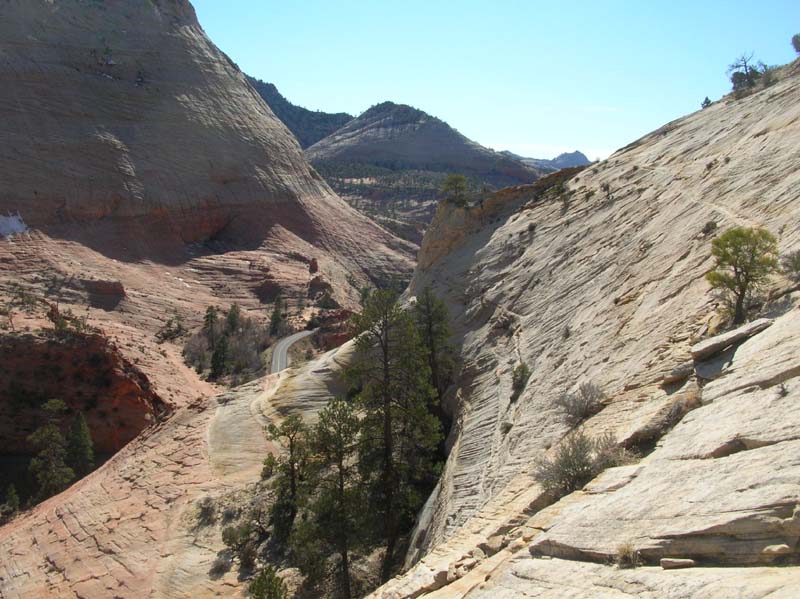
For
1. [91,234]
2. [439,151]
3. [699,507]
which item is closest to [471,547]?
[699,507]

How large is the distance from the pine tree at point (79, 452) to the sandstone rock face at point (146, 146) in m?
31.4

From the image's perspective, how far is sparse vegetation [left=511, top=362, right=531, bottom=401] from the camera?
16.0 meters

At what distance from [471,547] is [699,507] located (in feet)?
12.0

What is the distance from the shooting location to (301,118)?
19150cm

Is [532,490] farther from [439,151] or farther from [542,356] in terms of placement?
[439,151]

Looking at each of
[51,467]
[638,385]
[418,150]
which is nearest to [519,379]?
[638,385]

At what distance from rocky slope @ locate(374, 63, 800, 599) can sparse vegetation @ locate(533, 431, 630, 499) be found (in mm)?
276

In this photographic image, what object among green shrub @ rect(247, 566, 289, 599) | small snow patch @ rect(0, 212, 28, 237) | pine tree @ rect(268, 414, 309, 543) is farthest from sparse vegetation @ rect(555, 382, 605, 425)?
small snow patch @ rect(0, 212, 28, 237)

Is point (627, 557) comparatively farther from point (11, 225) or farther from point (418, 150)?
point (418, 150)

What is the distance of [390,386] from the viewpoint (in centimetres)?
1744

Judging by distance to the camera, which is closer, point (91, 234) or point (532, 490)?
point (532, 490)

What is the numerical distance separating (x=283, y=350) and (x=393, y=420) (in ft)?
98.0

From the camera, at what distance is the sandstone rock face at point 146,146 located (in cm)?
6062

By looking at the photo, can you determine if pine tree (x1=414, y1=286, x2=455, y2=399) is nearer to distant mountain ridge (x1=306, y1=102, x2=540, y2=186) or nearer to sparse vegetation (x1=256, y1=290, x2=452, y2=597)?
sparse vegetation (x1=256, y1=290, x2=452, y2=597)
